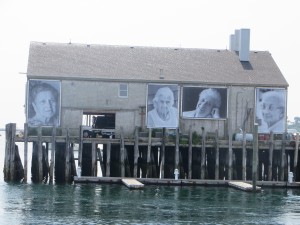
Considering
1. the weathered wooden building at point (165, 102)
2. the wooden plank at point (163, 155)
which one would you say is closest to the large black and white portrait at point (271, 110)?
the weathered wooden building at point (165, 102)

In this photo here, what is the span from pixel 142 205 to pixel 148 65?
1892 centimetres

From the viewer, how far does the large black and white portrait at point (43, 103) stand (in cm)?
6619

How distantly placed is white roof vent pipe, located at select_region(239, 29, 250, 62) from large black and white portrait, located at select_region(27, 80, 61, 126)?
15.3m

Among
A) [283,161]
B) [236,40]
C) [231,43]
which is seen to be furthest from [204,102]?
[231,43]

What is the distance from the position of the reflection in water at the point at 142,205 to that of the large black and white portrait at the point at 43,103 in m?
5.16

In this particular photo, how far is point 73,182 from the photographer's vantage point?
6481cm

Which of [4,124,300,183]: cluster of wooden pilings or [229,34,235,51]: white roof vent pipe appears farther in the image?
[229,34,235,51]: white roof vent pipe

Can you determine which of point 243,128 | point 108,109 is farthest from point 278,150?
point 108,109

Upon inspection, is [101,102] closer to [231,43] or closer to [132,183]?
[132,183]

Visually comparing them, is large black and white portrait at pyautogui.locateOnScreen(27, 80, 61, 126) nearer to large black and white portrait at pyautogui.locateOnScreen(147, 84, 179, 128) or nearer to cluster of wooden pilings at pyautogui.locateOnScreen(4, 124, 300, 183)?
cluster of wooden pilings at pyautogui.locateOnScreen(4, 124, 300, 183)

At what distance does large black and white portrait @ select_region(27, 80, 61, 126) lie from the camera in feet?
217

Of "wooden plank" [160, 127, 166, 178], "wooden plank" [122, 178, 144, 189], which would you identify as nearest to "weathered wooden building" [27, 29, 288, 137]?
"wooden plank" [160, 127, 166, 178]

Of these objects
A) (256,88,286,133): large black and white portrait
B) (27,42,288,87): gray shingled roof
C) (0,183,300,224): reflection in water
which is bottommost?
(0,183,300,224): reflection in water

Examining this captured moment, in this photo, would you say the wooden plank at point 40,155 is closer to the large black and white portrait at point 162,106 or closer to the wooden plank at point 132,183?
→ the wooden plank at point 132,183
